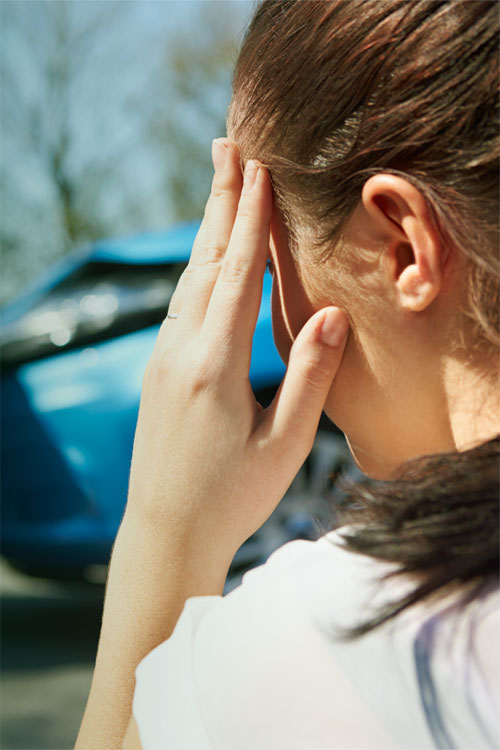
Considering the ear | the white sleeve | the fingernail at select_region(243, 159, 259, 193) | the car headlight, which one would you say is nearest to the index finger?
the fingernail at select_region(243, 159, 259, 193)

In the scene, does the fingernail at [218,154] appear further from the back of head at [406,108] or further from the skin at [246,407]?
the back of head at [406,108]

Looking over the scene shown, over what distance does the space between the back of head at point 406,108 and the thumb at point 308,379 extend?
0.12 metres

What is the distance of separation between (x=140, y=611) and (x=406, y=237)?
64cm

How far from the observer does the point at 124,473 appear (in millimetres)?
3158

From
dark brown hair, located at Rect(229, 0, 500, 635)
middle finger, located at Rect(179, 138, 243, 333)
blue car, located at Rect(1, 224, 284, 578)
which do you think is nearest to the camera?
dark brown hair, located at Rect(229, 0, 500, 635)

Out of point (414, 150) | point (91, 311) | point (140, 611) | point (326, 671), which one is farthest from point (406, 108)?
point (91, 311)

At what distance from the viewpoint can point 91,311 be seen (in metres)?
3.38

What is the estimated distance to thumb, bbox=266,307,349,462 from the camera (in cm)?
117

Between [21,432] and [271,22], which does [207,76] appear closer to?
[21,432]

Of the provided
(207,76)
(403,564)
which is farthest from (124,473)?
(207,76)

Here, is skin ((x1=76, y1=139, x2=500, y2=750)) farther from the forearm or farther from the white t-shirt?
the white t-shirt

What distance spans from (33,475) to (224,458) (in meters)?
2.29

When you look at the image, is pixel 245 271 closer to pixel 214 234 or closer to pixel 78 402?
pixel 214 234

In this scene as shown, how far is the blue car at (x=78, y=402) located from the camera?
10.4ft
